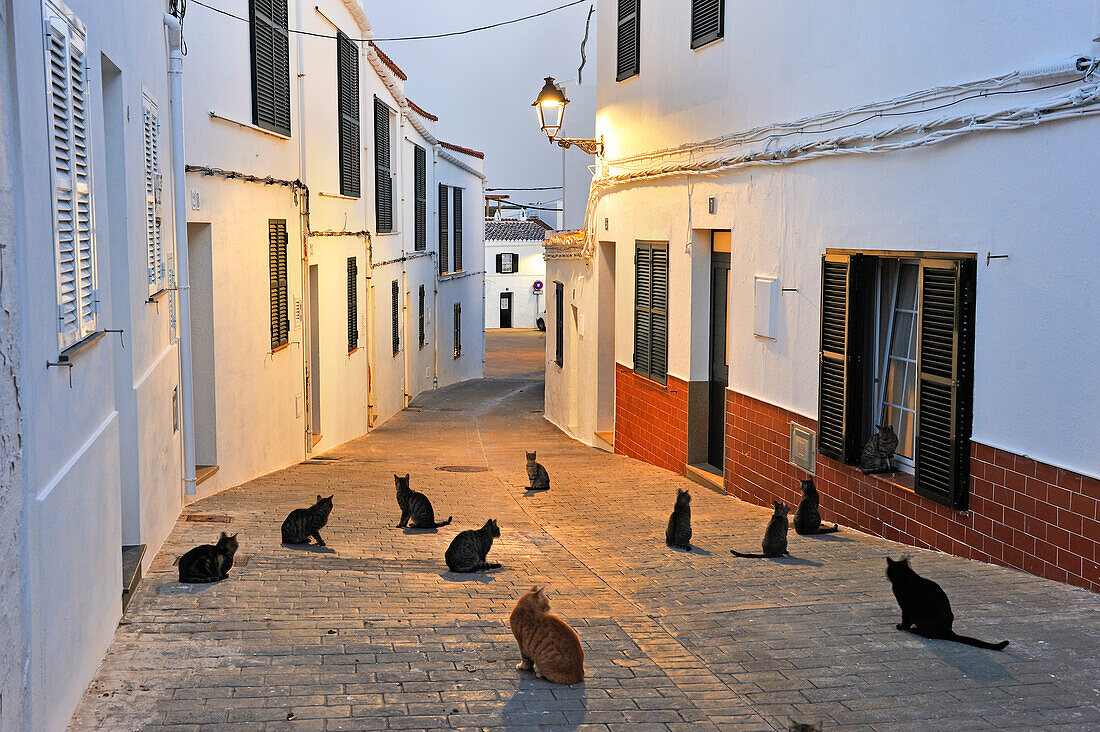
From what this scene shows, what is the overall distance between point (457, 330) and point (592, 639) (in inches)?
1095

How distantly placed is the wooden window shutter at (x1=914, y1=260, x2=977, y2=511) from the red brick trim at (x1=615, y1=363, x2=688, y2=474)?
4.96 meters

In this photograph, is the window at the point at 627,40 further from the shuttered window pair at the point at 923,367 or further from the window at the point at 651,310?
the shuttered window pair at the point at 923,367

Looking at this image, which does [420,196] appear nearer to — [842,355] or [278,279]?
[278,279]

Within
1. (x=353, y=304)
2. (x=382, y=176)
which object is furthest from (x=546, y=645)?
(x=382, y=176)

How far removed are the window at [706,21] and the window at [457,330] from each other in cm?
2145

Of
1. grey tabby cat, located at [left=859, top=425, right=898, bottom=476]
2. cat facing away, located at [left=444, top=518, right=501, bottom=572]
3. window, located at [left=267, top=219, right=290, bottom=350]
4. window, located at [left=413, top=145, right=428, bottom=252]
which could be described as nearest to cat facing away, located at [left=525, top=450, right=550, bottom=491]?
window, located at [left=267, top=219, right=290, bottom=350]

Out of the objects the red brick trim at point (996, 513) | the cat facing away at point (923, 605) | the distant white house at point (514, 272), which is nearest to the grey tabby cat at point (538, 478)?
the red brick trim at point (996, 513)

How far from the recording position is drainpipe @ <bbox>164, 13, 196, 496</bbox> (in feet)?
29.4

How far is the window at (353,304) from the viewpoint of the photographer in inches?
699

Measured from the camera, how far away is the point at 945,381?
23.8ft

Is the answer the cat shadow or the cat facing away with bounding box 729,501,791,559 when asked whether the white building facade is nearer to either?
the cat facing away with bounding box 729,501,791,559

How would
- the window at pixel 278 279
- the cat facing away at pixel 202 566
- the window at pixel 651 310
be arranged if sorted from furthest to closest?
the window at pixel 651 310 < the window at pixel 278 279 < the cat facing away at pixel 202 566

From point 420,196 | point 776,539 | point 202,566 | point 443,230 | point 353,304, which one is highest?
point 420,196

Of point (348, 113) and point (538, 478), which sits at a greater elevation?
point (348, 113)
